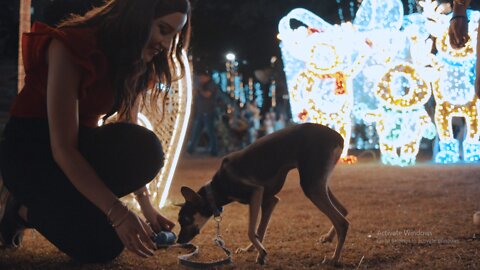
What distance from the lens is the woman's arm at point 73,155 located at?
1.65 metres

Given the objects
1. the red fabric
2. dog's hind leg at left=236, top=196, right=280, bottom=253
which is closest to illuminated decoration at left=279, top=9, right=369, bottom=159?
dog's hind leg at left=236, top=196, right=280, bottom=253

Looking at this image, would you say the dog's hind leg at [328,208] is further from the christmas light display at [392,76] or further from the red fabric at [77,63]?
the christmas light display at [392,76]

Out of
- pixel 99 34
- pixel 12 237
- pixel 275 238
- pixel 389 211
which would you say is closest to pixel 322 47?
pixel 389 211

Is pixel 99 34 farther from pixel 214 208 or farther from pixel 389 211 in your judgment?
pixel 389 211

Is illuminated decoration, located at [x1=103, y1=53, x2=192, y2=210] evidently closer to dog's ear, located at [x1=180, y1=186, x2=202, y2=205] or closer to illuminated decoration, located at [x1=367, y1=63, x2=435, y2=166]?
dog's ear, located at [x1=180, y1=186, x2=202, y2=205]

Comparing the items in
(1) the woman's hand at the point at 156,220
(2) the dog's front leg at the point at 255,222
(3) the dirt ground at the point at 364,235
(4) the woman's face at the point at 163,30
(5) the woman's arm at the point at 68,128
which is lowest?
(3) the dirt ground at the point at 364,235

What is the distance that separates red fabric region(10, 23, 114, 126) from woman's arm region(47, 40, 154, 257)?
0.04 metres

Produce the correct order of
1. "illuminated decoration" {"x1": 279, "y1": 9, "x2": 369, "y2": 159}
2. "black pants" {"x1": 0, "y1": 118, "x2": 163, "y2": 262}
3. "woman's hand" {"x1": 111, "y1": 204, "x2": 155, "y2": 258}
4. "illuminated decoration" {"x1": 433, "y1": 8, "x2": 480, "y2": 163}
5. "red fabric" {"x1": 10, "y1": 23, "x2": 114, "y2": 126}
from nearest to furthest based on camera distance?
1. "woman's hand" {"x1": 111, "y1": 204, "x2": 155, "y2": 258}
2. "red fabric" {"x1": 10, "y1": 23, "x2": 114, "y2": 126}
3. "black pants" {"x1": 0, "y1": 118, "x2": 163, "y2": 262}
4. "illuminated decoration" {"x1": 433, "y1": 8, "x2": 480, "y2": 163}
5. "illuminated decoration" {"x1": 279, "y1": 9, "x2": 369, "y2": 159}

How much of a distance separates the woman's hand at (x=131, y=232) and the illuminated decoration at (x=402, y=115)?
8157 millimetres

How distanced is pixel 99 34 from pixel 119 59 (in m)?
0.11

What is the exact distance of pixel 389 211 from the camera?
4543mm

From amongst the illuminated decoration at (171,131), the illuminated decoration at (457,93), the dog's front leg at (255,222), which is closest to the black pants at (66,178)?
the dog's front leg at (255,222)

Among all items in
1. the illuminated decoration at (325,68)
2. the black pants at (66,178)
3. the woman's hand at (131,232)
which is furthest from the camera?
the illuminated decoration at (325,68)

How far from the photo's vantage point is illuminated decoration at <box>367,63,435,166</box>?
929cm
